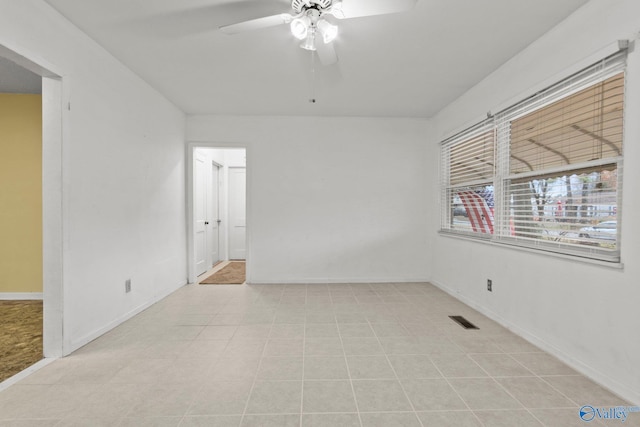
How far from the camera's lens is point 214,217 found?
6004 millimetres

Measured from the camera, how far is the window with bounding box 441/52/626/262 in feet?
6.26

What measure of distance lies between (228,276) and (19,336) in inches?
103

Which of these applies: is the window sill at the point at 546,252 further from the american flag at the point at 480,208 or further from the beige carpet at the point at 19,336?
the beige carpet at the point at 19,336

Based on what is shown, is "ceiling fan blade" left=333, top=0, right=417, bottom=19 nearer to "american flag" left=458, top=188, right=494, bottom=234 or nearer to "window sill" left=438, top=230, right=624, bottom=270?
"window sill" left=438, top=230, right=624, bottom=270

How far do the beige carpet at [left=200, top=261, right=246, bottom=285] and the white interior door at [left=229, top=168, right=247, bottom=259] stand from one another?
82cm

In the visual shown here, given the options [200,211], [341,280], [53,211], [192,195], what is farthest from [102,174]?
[341,280]

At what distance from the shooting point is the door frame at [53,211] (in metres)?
Result: 2.19

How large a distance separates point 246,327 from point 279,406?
1.22m

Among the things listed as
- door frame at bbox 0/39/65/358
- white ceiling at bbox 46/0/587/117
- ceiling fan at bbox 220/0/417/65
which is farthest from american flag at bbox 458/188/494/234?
door frame at bbox 0/39/65/358

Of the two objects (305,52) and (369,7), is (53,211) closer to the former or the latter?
(305,52)

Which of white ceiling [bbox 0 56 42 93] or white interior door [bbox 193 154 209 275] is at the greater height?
white ceiling [bbox 0 56 42 93]

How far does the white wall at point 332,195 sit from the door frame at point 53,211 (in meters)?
2.25

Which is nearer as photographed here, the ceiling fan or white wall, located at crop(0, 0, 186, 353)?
the ceiling fan

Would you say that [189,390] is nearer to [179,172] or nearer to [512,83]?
[179,172]
